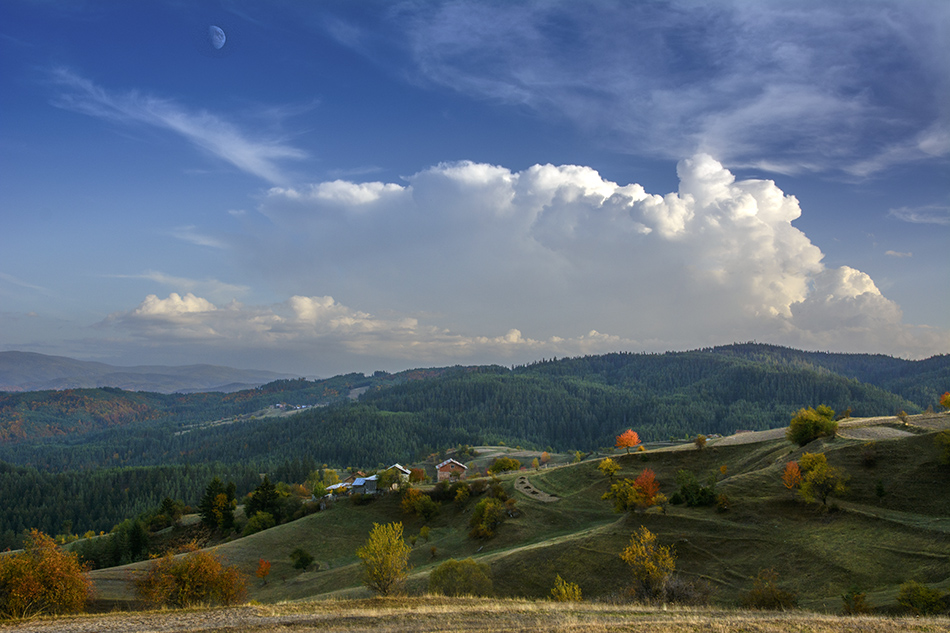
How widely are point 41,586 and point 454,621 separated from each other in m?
34.0

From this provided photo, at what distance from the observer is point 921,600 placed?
32094mm

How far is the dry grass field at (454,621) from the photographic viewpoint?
2459 centimetres

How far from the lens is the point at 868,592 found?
133 feet

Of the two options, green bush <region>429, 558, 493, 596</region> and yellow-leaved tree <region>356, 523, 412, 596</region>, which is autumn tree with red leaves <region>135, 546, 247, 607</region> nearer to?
yellow-leaved tree <region>356, 523, 412, 596</region>

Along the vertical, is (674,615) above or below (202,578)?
above

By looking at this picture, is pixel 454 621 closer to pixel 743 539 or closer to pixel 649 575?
pixel 649 575

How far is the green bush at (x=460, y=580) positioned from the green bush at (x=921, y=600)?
34.2 m

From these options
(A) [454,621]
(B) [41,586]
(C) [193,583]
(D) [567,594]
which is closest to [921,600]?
(D) [567,594]

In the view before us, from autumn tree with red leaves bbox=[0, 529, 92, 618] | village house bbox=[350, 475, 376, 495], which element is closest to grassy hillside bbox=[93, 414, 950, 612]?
autumn tree with red leaves bbox=[0, 529, 92, 618]

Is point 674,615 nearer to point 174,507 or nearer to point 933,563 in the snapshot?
point 933,563

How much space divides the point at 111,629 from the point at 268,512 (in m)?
105

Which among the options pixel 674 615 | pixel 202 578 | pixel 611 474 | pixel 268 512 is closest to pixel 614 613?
pixel 674 615

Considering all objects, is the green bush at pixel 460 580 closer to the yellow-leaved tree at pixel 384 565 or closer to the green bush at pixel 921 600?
the yellow-leaved tree at pixel 384 565

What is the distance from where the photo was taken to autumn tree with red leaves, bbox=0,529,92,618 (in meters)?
34.8
